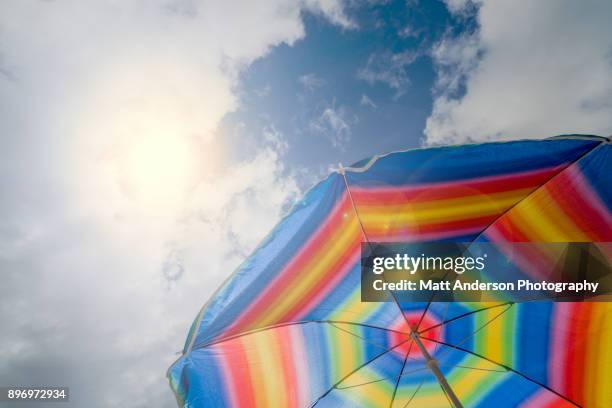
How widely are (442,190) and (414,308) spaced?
1.19 m

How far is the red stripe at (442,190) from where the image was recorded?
2289mm

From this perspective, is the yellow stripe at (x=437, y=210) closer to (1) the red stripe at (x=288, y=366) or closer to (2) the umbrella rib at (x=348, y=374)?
(1) the red stripe at (x=288, y=366)

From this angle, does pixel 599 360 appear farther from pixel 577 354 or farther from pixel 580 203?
pixel 580 203

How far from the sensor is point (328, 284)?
2664 mm

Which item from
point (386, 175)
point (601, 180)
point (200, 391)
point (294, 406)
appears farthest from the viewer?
point (294, 406)

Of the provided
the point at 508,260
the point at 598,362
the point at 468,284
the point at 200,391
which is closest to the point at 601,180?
the point at 508,260

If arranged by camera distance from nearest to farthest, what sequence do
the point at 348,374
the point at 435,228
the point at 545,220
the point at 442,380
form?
the point at 442,380 < the point at 545,220 < the point at 435,228 < the point at 348,374

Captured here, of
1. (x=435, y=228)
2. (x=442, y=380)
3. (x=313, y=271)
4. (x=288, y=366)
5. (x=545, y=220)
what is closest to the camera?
(x=442, y=380)

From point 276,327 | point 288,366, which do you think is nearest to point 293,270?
point 276,327

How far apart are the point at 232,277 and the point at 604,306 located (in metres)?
2.78

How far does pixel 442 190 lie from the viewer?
2.35 meters

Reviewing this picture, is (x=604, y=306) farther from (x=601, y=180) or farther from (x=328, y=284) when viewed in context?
(x=328, y=284)

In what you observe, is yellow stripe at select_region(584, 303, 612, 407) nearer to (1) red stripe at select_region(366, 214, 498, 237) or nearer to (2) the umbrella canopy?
(2) the umbrella canopy

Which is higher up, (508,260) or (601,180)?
(601,180)
